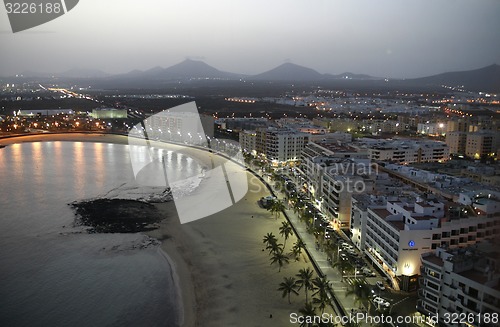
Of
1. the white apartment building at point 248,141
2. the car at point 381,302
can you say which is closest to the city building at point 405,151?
the white apartment building at point 248,141

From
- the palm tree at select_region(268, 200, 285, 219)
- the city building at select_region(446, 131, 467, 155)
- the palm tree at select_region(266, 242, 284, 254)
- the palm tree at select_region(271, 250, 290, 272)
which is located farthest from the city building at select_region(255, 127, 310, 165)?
the palm tree at select_region(271, 250, 290, 272)

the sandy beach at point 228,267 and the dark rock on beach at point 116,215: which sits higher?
the dark rock on beach at point 116,215

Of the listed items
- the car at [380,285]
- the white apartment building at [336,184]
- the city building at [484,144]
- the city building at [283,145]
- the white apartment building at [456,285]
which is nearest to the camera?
the white apartment building at [456,285]

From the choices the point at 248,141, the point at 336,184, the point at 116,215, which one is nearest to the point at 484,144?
the point at 248,141

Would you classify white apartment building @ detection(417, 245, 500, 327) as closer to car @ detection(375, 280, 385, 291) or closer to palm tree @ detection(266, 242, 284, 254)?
car @ detection(375, 280, 385, 291)

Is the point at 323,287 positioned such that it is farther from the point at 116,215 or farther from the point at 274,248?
the point at 116,215

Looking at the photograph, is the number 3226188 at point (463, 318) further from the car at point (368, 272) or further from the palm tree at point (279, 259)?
the palm tree at point (279, 259)
